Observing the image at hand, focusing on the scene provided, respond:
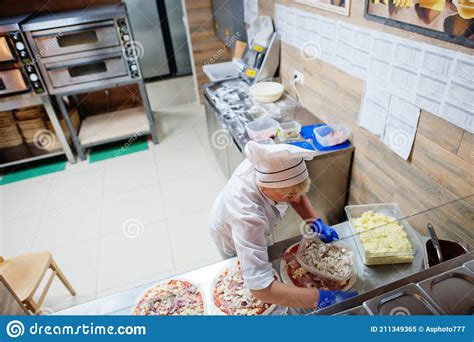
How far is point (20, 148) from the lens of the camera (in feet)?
12.7

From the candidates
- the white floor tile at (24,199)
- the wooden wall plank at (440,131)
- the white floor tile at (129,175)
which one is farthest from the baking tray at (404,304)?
the white floor tile at (24,199)

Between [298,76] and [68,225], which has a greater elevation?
[298,76]

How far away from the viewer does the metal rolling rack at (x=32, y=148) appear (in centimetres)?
330

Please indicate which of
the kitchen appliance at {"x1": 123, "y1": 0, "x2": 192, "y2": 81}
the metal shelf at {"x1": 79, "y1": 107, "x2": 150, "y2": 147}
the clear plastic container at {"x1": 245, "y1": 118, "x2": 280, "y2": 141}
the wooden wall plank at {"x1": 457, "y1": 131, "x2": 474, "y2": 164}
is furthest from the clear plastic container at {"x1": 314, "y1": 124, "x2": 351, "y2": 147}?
the kitchen appliance at {"x1": 123, "y1": 0, "x2": 192, "y2": 81}

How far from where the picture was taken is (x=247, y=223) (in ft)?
3.84

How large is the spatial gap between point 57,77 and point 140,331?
3347mm

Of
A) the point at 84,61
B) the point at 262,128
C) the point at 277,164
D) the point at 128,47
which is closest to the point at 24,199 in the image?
the point at 84,61

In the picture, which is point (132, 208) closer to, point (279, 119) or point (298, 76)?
point (279, 119)

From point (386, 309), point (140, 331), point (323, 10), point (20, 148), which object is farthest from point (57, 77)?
point (386, 309)

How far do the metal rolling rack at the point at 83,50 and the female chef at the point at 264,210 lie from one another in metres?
2.72

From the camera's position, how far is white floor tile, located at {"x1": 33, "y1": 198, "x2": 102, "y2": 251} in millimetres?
2797

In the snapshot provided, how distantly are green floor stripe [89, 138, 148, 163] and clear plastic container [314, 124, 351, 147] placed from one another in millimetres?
2572

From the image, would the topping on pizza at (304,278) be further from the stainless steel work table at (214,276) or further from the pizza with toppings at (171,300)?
the pizza with toppings at (171,300)

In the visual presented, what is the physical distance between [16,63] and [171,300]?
3172mm
